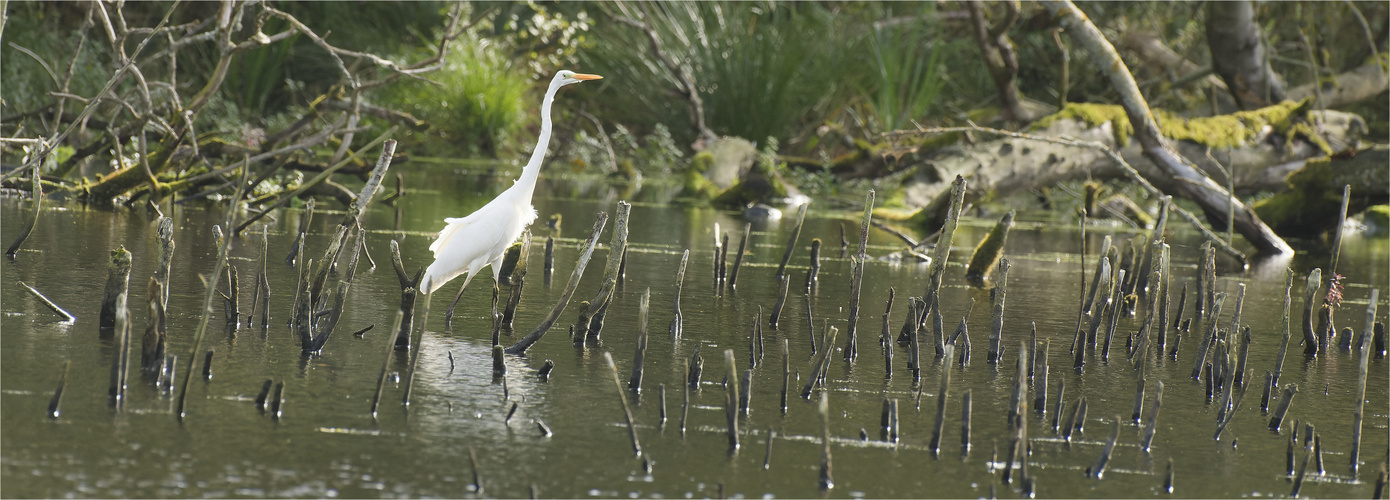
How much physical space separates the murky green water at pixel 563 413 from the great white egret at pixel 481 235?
0.28m

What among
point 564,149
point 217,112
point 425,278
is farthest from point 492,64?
point 425,278

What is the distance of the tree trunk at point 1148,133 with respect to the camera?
10945mm

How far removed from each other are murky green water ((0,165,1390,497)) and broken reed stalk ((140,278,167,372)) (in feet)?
0.31

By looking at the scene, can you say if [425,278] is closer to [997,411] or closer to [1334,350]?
[997,411]

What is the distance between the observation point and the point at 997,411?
434 cm

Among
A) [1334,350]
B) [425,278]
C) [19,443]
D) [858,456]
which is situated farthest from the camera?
[1334,350]

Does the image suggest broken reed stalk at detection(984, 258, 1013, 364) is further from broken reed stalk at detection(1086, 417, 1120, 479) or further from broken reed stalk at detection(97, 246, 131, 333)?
broken reed stalk at detection(97, 246, 131, 333)

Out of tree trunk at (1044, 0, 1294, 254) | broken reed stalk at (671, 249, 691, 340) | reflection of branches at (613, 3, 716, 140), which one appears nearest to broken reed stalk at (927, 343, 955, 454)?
broken reed stalk at (671, 249, 691, 340)

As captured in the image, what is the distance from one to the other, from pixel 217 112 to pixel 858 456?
55.9ft

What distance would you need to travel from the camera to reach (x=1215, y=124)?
13477 mm

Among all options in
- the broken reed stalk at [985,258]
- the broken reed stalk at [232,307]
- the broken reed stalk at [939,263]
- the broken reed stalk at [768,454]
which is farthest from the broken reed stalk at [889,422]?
the broken reed stalk at [985,258]

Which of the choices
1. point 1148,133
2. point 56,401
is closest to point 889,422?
point 56,401

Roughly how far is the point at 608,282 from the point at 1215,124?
10567 mm

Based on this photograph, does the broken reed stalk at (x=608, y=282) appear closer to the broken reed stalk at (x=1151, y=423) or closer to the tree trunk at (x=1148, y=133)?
the broken reed stalk at (x=1151, y=423)
